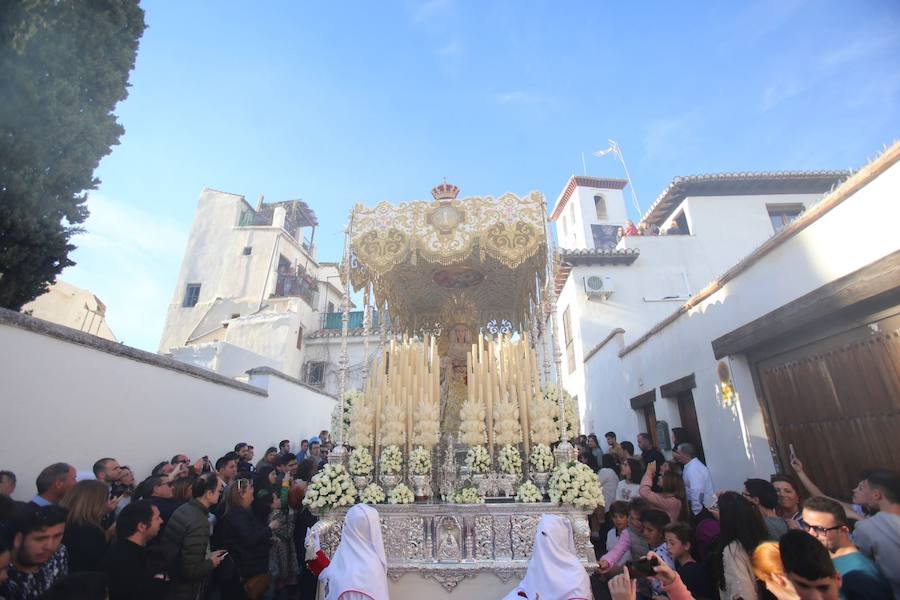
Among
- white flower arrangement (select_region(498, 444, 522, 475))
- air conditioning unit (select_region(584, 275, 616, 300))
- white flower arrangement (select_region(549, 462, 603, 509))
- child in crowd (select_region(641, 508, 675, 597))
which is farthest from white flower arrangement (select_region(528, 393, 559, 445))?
air conditioning unit (select_region(584, 275, 616, 300))

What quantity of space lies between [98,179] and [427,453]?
19.4 ft

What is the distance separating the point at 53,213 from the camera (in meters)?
5.63

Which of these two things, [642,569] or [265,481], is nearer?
[642,569]

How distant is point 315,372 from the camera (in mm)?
19266

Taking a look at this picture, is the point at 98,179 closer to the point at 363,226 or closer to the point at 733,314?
the point at 363,226

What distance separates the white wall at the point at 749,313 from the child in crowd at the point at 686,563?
2.90 metres

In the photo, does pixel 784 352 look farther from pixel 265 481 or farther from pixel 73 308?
pixel 73 308

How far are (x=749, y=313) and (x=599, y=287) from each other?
7.26 m

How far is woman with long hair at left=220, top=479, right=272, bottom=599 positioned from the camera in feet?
11.3

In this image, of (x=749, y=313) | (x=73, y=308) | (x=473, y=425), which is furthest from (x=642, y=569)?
(x=73, y=308)

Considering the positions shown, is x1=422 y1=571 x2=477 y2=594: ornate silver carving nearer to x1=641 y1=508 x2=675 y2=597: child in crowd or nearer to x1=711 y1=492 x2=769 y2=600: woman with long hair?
x1=641 y1=508 x2=675 y2=597: child in crowd

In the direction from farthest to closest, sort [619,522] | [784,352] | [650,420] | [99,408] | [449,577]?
1. [650,420]
2. [99,408]
3. [784,352]
4. [619,522]
5. [449,577]

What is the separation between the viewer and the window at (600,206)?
1900 cm

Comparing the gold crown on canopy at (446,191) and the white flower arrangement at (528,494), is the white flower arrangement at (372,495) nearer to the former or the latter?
the white flower arrangement at (528,494)
